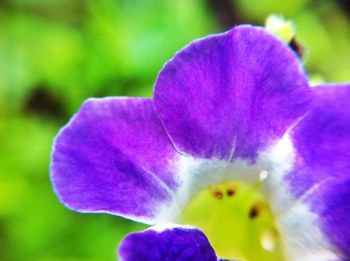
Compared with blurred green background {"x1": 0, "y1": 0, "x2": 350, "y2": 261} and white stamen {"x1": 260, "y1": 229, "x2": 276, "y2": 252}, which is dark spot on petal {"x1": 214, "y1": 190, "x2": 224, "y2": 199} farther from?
blurred green background {"x1": 0, "y1": 0, "x2": 350, "y2": 261}

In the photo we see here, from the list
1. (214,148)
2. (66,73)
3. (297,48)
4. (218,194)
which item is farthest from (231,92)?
(66,73)

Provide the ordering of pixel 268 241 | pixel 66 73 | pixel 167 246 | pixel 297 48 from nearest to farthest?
pixel 167 246, pixel 268 241, pixel 297 48, pixel 66 73

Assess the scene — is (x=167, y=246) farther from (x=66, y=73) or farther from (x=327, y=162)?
(x=66, y=73)

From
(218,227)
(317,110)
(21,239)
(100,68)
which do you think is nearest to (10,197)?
(21,239)

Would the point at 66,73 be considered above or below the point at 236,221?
below

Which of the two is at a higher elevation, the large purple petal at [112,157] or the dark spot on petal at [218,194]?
the large purple petal at [112,157]

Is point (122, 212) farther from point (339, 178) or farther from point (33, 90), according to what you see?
point (33, 90)


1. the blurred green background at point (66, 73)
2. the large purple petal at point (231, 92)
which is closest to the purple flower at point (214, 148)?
the large purple petal at point (231, 92)

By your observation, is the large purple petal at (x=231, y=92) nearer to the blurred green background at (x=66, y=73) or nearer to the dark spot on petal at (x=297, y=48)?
the dark spot on petal at (x=297, y=48)
